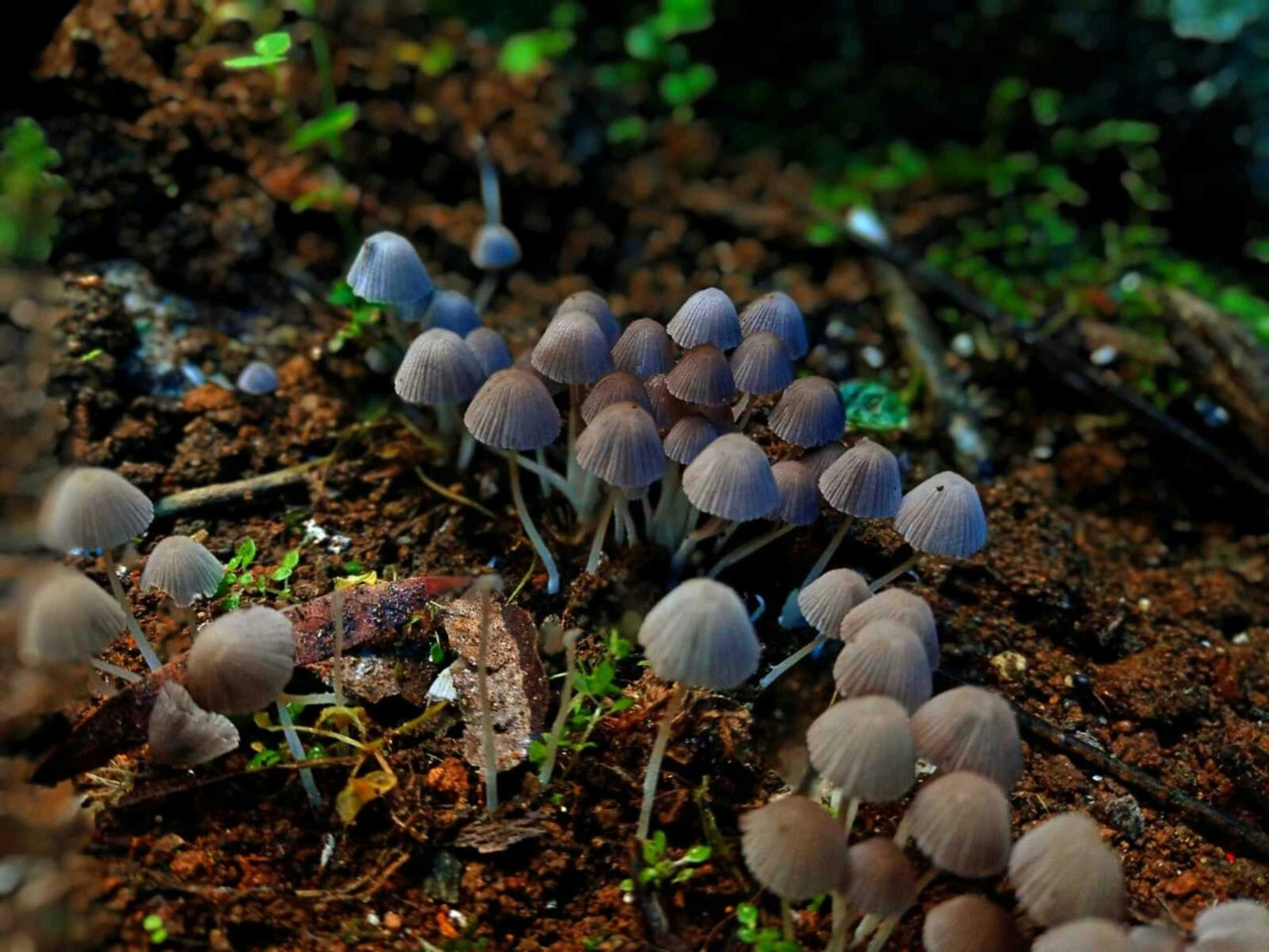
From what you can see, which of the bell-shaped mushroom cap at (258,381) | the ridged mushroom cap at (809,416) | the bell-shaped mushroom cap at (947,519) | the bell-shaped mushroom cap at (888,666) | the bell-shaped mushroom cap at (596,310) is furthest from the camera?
the bell-shaped mushroom cap at (258,381)

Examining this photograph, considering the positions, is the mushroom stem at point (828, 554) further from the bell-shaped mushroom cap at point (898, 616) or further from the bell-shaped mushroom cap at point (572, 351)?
the bell-shaped mushroom cap at point (572, 351)

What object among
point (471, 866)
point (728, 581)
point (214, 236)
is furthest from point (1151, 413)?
point (214, 236)

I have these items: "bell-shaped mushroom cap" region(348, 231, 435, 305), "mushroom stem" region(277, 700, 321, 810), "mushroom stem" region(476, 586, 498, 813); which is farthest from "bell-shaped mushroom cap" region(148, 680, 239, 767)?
"bell-shaped mushroom cap" region(348, 231, 435, 305)

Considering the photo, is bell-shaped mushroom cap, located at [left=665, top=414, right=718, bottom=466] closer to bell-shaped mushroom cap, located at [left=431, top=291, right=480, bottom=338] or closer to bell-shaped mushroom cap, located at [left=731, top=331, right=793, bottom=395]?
bell-shaped mushroom cap, located at [left=731, top=331, right=793, bottom=395]

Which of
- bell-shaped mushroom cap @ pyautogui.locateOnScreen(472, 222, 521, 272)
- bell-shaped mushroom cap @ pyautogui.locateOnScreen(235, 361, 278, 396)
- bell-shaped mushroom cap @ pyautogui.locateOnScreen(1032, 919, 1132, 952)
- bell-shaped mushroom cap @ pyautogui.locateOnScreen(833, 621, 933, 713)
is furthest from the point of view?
bell-shaped mushroom cap @ pyautogui.locateOnScreen(472, 222, 521, 272)

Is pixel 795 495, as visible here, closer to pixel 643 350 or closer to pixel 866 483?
pixel 866 483

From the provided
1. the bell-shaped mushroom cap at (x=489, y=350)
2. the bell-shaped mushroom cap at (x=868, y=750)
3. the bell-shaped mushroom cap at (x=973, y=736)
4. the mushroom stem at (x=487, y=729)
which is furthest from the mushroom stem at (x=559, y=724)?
the bell-shaped mushroom cap at (x=489, y=350)

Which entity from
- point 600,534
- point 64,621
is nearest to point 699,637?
point 600,534
